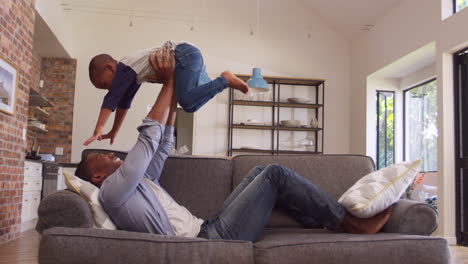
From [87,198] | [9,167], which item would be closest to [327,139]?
[9,167]

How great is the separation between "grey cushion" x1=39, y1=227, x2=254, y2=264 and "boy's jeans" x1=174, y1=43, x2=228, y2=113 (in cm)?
77

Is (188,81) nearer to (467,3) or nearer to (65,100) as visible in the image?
(467,3)

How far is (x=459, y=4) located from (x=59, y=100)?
5.99 metres

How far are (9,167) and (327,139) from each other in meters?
5.38

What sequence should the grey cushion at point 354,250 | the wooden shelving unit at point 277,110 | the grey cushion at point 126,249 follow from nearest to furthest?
the grey cushion at point 126,249, the grey cushion at point 354,250, the wooden shelving unit at point 277,110

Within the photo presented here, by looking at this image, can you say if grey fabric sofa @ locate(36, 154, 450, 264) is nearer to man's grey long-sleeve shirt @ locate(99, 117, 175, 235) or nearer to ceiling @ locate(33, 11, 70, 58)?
man's grey long-sleeve shirt @ locate(99, 117, 175, 235)

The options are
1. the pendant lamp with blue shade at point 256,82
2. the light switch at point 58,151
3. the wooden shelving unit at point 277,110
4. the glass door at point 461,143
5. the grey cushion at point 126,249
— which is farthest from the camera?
the wooden shelving unit at point 277,110

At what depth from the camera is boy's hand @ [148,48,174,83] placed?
246cm

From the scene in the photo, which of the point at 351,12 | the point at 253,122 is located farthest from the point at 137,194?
the point at 351,12

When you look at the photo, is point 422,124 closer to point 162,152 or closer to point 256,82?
point 256,82

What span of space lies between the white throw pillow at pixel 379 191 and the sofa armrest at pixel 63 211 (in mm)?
1198

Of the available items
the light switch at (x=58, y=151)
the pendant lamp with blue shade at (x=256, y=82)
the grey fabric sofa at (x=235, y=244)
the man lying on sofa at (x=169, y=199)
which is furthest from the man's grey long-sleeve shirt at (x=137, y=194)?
the light switch at (x=58, y=151)

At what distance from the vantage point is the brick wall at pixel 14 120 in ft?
14.4

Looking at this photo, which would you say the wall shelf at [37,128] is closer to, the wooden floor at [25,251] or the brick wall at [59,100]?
the brick wall at [59,100]
